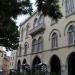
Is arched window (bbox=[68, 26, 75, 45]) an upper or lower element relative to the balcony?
lower

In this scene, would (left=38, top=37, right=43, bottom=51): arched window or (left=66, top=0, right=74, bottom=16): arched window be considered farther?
(left=38, top=37, right=43, bottom=51): arched window

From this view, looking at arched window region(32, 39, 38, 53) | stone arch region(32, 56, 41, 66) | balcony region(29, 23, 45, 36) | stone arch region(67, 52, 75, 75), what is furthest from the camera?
arched window region(32, 39, 38, 53)

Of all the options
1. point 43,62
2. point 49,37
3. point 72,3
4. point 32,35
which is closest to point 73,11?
point 72,3

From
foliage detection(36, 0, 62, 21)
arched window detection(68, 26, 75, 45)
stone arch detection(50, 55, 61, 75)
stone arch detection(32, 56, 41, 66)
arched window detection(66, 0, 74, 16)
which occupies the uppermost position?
arched window detection(66, 0, 74, 16)

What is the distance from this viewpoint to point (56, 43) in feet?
85.0

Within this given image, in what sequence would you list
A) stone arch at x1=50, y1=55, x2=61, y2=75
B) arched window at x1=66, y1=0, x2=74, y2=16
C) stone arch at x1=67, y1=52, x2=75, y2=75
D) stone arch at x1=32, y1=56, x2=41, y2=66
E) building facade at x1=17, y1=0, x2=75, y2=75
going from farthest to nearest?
stone arch at x1=32, y1=56, x2=41, y2=66 < stone arch at x1=50, y1=55, x2=61, y2=75 < arched window at x1=66, y1=0, x2=74, y2=16 < building facade at x1=17, y1=0, x2=75, y2=75 < stone arch at x1=67, y1=52, x2=75, y2=75

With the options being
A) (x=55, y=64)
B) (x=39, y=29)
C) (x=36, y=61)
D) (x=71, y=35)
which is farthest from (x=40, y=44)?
(x=71, y=35)

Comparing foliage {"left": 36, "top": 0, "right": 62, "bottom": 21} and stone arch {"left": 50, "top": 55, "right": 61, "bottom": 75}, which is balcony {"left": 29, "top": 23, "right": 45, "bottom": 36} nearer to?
stone arch {"left": 50, "top": 55, "right": 61, "bottom": 75}

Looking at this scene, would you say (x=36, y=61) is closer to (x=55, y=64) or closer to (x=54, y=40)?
(x=55, y=64)

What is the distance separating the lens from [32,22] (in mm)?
35375

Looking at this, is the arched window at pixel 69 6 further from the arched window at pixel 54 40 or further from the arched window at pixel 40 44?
the arched window at pixel 40 44

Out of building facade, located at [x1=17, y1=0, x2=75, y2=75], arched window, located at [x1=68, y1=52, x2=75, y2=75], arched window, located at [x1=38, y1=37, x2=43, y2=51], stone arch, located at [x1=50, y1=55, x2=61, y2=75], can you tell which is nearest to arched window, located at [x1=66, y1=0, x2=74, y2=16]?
building facade, located at [x1=17, y1=0, x2=75, y2=75]

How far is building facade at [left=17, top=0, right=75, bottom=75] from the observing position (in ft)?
76.3

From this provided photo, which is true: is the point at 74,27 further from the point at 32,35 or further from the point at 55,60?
the point at 32,35
